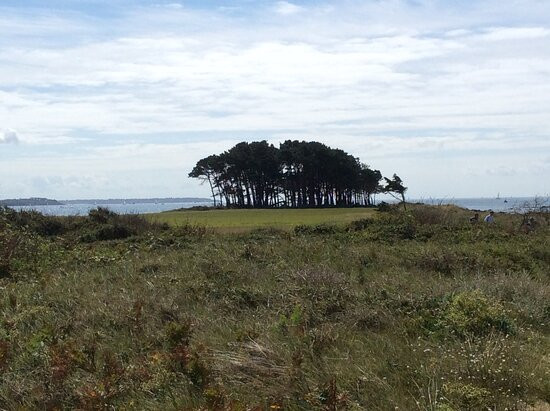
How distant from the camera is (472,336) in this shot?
6043 mm

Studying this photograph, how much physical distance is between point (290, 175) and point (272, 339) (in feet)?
281

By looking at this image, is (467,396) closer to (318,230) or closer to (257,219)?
(318,230)

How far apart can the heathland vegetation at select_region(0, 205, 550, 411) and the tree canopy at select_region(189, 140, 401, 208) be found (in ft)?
254

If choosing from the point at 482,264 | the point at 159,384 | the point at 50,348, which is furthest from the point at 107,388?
the point at 482,264

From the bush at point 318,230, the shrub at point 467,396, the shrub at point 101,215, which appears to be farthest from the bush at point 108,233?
the shrub at point 467,396

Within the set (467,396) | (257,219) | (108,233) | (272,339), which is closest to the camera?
(467,396)

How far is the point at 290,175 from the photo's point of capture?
92.0 m

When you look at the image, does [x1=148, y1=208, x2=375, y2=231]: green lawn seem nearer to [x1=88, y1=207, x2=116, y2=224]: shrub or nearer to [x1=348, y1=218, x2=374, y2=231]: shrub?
[x1=88, y1=207, x2=116, y2=224]: shrub

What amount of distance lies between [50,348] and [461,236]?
52.9 feet

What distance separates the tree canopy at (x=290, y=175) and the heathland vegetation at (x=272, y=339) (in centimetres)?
7729

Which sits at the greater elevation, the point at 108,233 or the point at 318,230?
the point at 108,233

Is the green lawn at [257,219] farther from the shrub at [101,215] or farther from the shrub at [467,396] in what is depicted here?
the shrub at [467,396]

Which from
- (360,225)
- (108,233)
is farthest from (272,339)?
(108,233)

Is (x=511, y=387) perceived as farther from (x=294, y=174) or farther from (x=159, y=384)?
(x=294, y=174)
